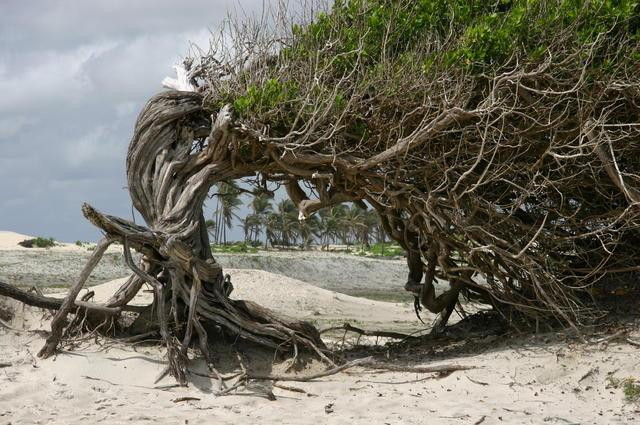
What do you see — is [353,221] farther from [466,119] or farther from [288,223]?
[466,119]

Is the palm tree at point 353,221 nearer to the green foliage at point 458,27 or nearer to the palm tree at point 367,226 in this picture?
the palm tree at point 367,226

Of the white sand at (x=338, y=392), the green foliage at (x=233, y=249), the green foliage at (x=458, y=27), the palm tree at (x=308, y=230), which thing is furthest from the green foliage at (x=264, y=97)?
the palm tree at (x=308, y=230)

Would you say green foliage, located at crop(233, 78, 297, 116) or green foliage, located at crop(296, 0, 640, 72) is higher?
green foliage, located at crop(296, 0, 640, 72)

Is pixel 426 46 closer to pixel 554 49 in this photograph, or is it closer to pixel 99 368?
pixel 554 49

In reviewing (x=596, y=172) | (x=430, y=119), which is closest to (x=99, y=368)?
(x=430, y=119)

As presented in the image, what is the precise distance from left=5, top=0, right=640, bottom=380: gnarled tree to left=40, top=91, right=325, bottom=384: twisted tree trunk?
0.02 meters

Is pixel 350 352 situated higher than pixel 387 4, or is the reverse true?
pixel 387 4

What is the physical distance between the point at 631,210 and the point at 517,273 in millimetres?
1610

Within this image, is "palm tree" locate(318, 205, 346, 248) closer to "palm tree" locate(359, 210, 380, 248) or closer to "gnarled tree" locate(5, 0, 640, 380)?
"palm tree" locate(359, 210, 380, 248)

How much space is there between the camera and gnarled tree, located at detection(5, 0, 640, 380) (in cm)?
961

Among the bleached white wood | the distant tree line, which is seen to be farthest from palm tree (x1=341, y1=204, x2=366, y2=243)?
the bleached white wood

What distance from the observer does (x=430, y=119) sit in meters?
10.0

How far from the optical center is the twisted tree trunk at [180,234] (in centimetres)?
917

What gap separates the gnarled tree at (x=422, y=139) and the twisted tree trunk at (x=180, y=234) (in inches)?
1.0
